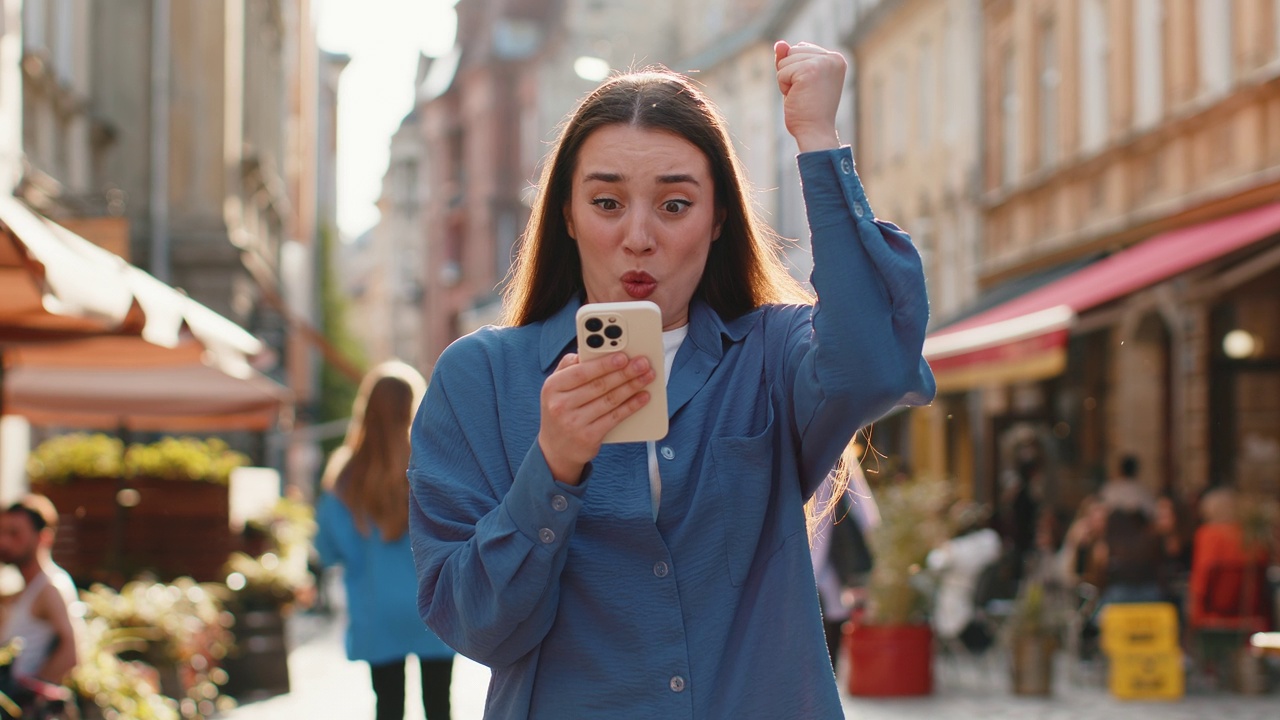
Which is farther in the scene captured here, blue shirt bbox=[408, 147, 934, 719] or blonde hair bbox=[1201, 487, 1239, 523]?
blonde hair bbox=[1201, 487, 1239, 523]

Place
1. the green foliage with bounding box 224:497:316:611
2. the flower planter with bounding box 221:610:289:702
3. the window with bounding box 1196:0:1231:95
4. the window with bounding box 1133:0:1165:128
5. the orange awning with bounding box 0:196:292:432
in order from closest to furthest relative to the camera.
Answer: the orange awning with bounding box 0:196:292:432 < the flower planter with bounding box 221:610:289:702 < the green foliage with bounding box 224:497:316:611 < the window with bounding box 1196:0:1231:95 < the window with bounding box 1133:0:1165:128

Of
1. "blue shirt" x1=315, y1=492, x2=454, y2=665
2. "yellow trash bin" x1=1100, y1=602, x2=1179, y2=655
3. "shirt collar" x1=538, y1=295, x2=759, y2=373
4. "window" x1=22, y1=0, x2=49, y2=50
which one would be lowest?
"yellow trash bin" x1=1100, y1=602, x2=1179, y2=655

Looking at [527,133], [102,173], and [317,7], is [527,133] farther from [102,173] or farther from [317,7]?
[102,173]

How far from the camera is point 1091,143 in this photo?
72.1ft

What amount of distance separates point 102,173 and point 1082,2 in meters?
11.8

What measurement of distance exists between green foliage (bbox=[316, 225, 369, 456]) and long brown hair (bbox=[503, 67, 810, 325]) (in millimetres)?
52737

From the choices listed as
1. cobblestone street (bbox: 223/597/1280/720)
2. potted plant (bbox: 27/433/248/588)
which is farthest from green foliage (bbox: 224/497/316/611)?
cobblestone street (bbox: 223/597/1280/720)

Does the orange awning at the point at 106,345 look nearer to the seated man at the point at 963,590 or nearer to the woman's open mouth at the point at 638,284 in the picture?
the woman's open mouth at the point at 638,284

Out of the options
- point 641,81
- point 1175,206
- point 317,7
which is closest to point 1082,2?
point 1175,206

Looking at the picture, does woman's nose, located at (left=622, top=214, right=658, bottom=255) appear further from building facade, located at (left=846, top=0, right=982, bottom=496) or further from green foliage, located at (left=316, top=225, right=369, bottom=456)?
green foliage, located at (left=316, top=225, right=369, bottom=456)

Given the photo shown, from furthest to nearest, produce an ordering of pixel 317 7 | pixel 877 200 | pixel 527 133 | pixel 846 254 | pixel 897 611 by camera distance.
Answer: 1. pixel 527 133
2. pixel 317 7
3. pixel 877 200
4. pixel 897 611
5. pixel 846 254

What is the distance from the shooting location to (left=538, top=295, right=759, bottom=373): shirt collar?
2340 millimetres

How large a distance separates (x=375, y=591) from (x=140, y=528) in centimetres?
761

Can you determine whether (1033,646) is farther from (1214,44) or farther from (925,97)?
(925,97)
